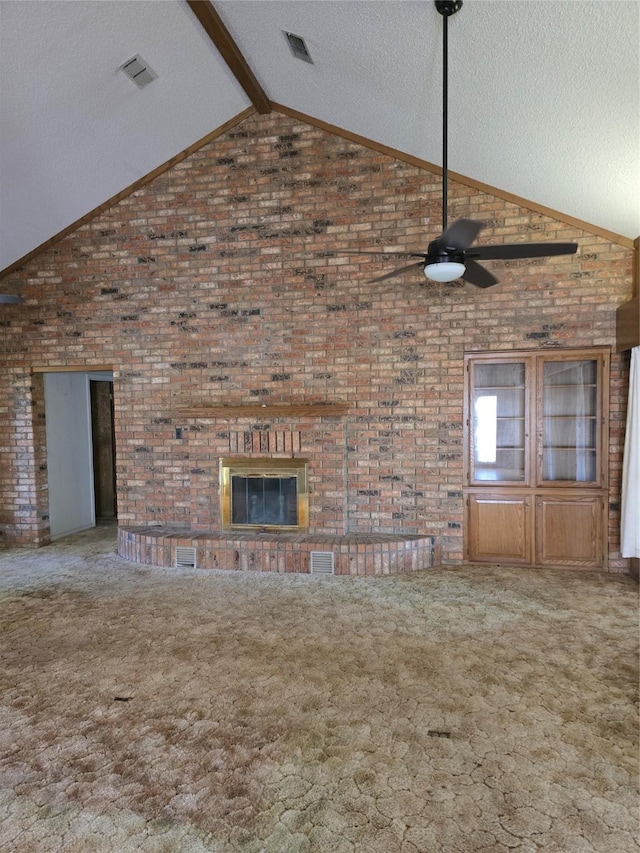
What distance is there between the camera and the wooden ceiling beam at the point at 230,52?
349cm

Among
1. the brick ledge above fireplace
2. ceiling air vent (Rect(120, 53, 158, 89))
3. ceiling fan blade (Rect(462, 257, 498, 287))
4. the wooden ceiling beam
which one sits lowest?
the brick ledge above fireplace

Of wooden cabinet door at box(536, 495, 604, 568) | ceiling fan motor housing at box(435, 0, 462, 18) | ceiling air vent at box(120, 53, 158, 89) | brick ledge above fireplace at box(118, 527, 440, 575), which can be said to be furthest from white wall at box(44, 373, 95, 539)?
wooden cabinet door at box(536, 495, 604, 568)

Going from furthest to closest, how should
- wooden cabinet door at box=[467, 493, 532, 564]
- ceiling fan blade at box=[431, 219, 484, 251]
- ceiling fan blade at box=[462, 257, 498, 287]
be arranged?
wooden cabinet door at box=[467, 493, 532, 564] < ceiling fan blade at box=[462, 257, 498, 287] < ceiling fan blade at box=[431, 219, 484, 251]

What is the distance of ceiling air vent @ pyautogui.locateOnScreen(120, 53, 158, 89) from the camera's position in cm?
376

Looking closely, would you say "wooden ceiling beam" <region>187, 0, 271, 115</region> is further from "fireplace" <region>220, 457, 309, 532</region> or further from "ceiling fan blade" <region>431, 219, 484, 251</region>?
"fireplace" <region>220, 457, 309, 532</region>

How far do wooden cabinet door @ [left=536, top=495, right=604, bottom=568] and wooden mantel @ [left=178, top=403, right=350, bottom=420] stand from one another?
2.11 metres

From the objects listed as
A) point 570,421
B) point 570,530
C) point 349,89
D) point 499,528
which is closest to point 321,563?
point 499,528

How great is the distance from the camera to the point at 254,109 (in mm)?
4781

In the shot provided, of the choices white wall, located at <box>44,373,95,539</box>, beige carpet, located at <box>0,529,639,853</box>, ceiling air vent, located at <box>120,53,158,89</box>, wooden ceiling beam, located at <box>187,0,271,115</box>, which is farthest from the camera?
white wall, located at <box>44,373,95,539</box>

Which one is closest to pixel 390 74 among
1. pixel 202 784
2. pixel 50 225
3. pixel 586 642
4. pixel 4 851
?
pixel 50 225

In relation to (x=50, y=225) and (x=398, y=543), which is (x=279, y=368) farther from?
(x=50, y=225)

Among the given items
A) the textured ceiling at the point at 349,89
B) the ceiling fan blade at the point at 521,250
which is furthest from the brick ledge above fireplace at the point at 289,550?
the textured ceiling at the point at 349,89

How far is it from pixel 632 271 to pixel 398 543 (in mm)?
3180

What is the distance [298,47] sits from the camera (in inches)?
144
